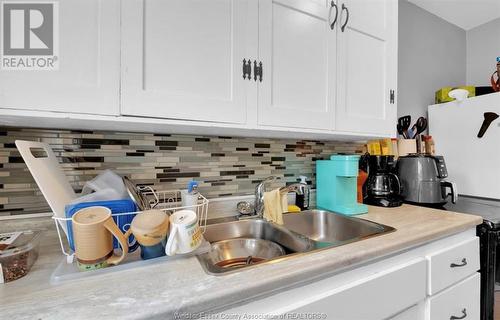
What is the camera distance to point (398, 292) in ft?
2.45

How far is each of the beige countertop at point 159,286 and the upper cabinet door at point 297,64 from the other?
1.78 feet

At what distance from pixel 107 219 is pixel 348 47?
125 centimetres

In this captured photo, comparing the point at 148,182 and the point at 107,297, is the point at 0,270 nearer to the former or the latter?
the point at 107,297

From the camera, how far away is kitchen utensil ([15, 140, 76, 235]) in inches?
24.0

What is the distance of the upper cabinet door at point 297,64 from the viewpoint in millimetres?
899

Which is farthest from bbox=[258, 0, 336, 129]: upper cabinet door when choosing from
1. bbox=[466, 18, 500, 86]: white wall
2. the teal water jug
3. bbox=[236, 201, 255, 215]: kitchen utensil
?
bbox=[466, 18, 500, 86]: white wall

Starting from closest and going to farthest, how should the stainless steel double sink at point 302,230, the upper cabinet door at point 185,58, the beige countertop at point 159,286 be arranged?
the beige countertop at point 159,286 → the upper cabinet door at point 185,58 → the stainless steel double sink at point 302,230

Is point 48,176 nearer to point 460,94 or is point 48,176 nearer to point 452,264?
point 452,264

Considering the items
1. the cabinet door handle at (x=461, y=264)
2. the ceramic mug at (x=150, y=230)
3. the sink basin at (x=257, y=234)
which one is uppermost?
the ceramic mug at (x=150, y=230)

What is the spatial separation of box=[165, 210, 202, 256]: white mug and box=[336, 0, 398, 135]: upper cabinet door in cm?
83

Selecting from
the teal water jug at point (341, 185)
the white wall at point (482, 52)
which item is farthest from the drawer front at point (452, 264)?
the white wall at point (482, 52)

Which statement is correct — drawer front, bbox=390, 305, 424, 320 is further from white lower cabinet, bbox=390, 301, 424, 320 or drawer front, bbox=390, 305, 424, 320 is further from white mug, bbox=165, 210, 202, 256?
white mug, bbox=165, 210, 202, 256

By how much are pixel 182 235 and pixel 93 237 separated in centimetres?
21

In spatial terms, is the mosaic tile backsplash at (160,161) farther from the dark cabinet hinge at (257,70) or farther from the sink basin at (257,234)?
the dark cabinet hinge at (257,70)
